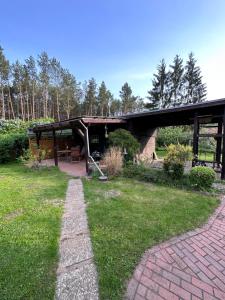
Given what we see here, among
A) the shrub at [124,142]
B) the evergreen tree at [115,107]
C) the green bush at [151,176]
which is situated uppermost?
the evergreen tree at [115,107]

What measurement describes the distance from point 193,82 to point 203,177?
94.0 ft

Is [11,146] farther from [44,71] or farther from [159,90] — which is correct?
[159,90]

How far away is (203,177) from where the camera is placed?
5094 mm

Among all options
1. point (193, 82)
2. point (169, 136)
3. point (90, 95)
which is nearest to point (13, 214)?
point (169, 136)

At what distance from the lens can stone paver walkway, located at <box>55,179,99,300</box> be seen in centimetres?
190

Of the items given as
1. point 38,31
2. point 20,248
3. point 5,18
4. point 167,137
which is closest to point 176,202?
point 20,248

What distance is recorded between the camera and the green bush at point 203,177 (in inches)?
199

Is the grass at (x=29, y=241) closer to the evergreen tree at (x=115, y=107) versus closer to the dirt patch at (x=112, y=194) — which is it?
the dirt patch at (x=112, y=194)

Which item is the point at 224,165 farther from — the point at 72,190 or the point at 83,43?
the point at 83,43

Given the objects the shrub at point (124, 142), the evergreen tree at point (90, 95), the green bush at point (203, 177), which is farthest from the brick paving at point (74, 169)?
the evergreen tree at point (90, 95)

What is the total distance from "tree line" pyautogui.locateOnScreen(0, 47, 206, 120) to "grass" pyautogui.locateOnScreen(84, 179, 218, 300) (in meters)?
21.8

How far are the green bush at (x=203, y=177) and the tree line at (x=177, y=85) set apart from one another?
84.3 feet

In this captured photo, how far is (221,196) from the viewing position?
15.6 ft

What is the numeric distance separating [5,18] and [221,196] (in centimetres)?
1303
